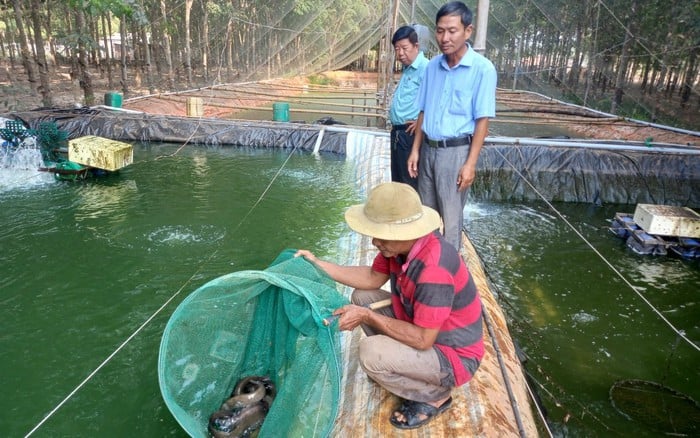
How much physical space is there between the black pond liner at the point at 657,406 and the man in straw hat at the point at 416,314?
210 cm

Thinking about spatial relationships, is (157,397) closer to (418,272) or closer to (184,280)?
(184,280)

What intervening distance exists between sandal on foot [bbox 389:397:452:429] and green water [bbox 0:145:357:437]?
146 centimetres

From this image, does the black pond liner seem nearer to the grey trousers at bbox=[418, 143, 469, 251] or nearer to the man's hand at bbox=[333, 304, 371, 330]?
the grey trousers at bbox=[418, 143, 469, 251]

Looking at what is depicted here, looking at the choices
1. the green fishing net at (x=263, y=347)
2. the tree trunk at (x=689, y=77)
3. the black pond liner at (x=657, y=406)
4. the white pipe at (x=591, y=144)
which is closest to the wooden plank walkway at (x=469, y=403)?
the green fishing net at (x=263, y=347)

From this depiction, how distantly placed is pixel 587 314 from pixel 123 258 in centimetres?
472

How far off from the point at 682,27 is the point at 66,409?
1771cm

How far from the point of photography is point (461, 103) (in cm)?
290

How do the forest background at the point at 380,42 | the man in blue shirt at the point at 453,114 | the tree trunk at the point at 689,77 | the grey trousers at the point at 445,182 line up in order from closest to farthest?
the man in blue shirt at the point at 453,114 → the grey trousers at the point at 445,182 → the forest background at the point at 380,42 → the tree trunk at the point at 689,77

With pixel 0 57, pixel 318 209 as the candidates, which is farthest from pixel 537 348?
pixel 0 57

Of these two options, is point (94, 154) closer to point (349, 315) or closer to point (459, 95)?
point (459, 95)

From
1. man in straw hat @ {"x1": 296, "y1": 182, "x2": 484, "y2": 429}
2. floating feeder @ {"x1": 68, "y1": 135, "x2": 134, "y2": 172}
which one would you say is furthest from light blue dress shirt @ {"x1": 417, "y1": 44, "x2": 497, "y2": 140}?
floating feeder @ {"x1": 68, "y1": 135, "x2": 134, "y2": 172}

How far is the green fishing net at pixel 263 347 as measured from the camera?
6.30ft

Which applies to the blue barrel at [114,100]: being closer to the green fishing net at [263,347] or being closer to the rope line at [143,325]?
the rope line at [143,325]

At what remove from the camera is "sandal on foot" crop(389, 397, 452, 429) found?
79.0 inches
